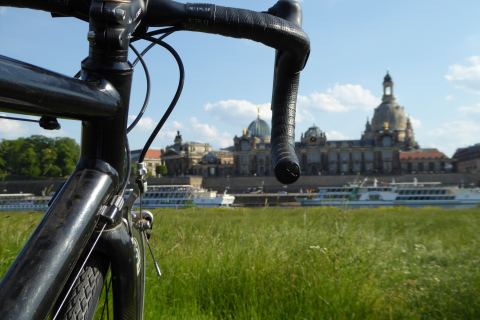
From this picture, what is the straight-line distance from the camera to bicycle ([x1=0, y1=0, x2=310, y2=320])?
79 centimetres

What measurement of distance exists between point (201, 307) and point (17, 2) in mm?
2500

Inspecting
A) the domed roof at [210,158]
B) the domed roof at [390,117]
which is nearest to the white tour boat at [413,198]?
the domed roof at [390,117]

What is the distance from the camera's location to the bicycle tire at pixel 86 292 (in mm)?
939

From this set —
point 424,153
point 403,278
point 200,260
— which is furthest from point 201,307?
point 424,153

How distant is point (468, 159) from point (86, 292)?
94.0 metres

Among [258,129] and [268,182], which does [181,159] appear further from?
[268,182]

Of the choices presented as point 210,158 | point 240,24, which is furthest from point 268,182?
point 240,24

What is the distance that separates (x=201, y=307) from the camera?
3.19 metres

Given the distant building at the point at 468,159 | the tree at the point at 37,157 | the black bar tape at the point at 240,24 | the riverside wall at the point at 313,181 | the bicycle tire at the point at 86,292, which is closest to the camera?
the bicycle tire at the point at 86,292

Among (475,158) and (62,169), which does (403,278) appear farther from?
(475,158)

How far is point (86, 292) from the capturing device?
0.98m

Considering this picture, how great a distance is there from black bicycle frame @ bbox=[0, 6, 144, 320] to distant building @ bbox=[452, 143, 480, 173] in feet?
281

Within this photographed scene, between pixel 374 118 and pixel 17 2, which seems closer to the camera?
pixel 17 2

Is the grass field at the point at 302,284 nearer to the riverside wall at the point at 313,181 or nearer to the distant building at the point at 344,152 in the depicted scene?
the riverside wall at the point at 313,181
